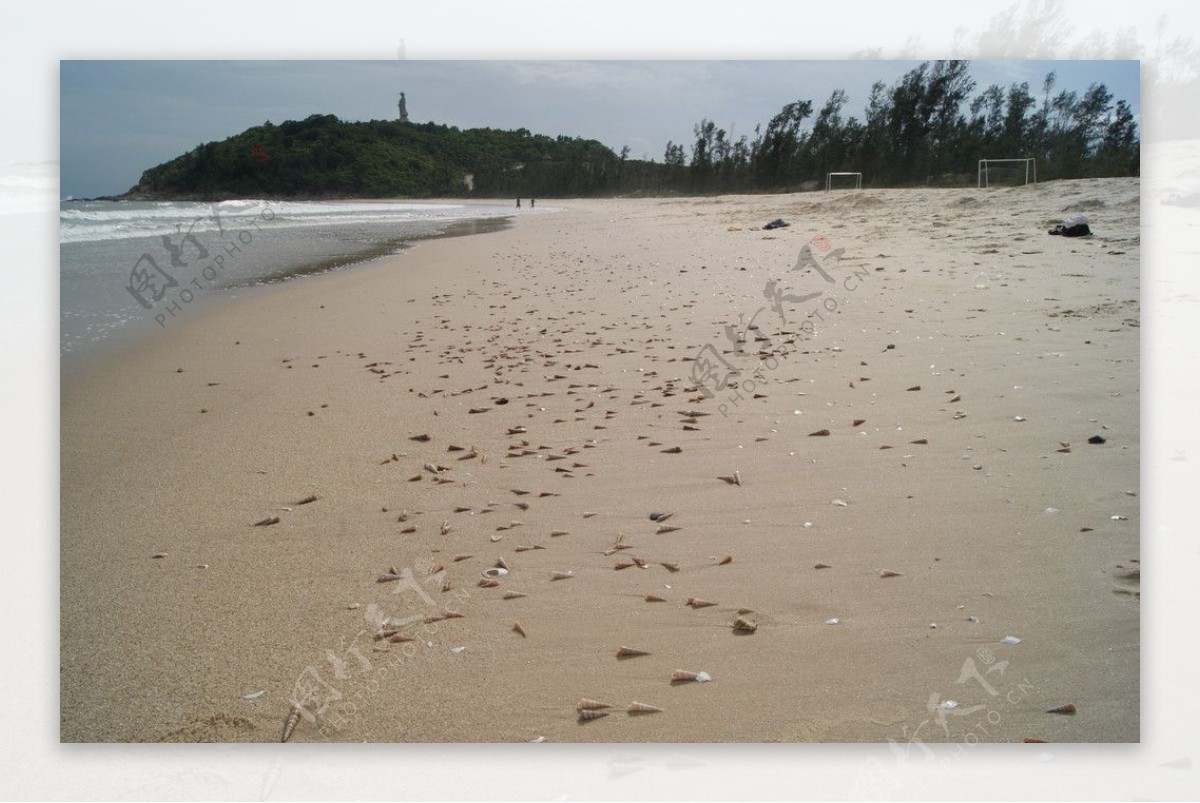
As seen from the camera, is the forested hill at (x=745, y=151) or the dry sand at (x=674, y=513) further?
the forested hill at (x=745, y=151)

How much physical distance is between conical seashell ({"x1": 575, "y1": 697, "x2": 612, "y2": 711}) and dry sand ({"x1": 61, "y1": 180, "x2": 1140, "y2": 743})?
0.02 meters

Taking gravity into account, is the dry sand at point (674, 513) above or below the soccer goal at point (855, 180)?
below

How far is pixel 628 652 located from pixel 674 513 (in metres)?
0.59

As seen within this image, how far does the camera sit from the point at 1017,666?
225 cm

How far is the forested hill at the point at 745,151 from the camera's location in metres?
3.09

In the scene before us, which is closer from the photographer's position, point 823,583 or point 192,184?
point 823,583

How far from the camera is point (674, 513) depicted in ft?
9.03

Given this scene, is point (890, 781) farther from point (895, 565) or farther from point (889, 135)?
point (889, 135)

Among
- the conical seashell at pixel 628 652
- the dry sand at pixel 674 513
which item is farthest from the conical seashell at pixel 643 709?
the conical seashell at pixel 628 652

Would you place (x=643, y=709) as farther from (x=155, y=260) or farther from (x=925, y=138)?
(x=155, y=260)

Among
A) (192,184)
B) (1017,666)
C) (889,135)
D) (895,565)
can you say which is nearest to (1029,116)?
(889,135)

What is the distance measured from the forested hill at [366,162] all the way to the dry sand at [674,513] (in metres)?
0.82

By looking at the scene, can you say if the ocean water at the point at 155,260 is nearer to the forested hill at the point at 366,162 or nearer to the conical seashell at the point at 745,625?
the forested hill at the point at 366,162

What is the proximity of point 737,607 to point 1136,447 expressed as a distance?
153 cm
